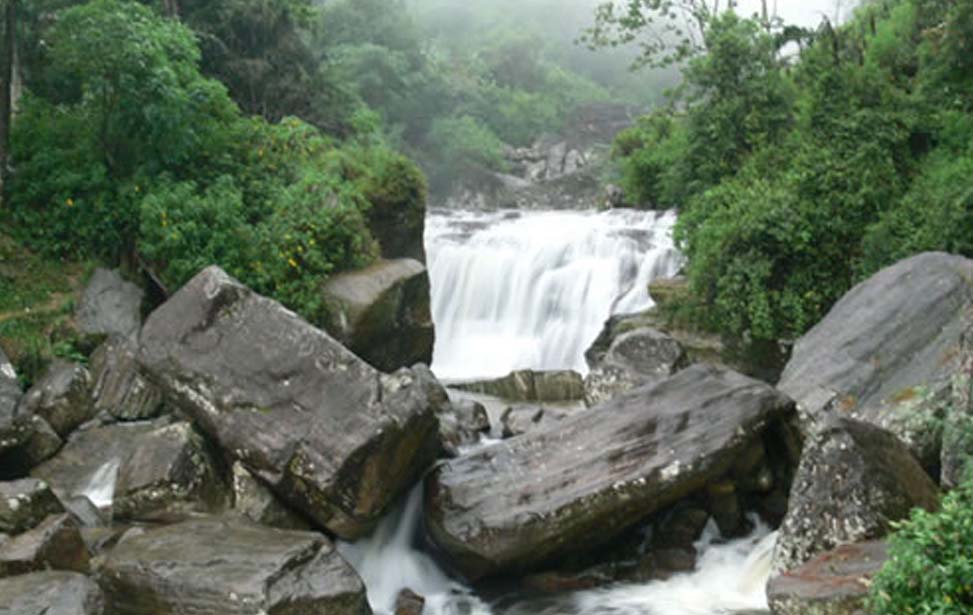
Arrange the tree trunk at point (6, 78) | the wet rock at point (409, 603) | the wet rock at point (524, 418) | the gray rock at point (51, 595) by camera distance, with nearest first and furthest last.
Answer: the gray rock at point (51, 595) → the wet rock at point (409, 603) → the wet rock at point (524, 418) → the tree trunk at point (6, 78)

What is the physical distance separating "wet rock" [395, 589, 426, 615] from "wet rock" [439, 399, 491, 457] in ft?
8.07

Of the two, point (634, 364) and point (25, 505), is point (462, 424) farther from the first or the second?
point (25, 505)

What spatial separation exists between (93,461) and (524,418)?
5.34m

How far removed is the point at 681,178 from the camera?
68.0ft

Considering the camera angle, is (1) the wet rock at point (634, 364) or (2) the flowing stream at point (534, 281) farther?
(2) the flowing stream at point (534, 281)

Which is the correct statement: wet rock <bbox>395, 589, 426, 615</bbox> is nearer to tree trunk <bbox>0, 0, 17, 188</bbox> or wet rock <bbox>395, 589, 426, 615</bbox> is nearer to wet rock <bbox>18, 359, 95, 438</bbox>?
wet rock <bbox>18, 359, 95, 438</bbox>

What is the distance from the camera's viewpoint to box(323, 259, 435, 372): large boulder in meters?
14.5

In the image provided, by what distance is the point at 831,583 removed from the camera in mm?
6992

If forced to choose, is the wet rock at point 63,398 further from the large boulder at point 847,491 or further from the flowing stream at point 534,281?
the large boulder at point 847,491

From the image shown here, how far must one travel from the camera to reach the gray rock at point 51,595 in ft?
24.7

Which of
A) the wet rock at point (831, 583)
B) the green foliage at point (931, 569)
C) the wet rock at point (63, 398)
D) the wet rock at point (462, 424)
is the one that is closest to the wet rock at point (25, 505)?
the wet rock at point (63, 398)

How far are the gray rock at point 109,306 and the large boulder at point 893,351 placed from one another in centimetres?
925

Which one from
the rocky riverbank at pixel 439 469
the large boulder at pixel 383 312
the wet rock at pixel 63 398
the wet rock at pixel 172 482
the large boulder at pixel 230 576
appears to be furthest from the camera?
the large boulder at pixel 383 312

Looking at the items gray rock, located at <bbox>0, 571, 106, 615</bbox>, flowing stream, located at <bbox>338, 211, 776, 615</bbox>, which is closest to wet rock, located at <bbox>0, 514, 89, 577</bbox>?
gray rock, located at <bbox>0, 571, 106, 615</bbox>
